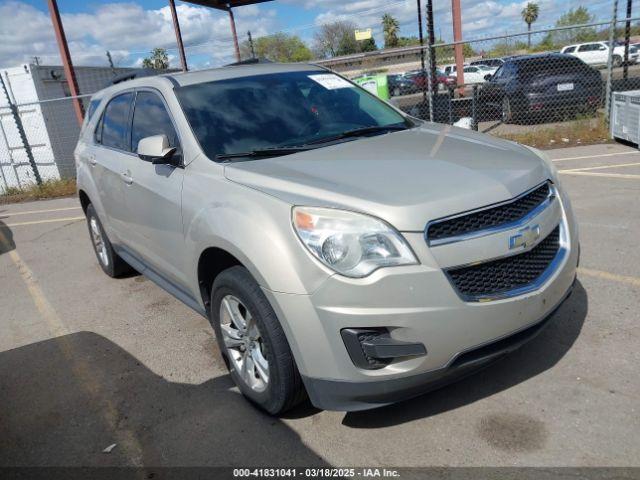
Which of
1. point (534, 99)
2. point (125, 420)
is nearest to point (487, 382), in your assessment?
point (125, 420)

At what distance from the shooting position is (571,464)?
93.0 inches

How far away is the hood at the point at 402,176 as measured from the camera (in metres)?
2.41

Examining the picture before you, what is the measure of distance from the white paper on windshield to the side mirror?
1278 millimetres

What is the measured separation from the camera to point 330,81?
4.12m

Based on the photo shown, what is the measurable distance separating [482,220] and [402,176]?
440mm

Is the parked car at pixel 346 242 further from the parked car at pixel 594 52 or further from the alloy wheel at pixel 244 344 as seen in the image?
the parked car at pixel 594 52

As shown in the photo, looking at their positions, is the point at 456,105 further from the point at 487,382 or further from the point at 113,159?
the point at 487,382

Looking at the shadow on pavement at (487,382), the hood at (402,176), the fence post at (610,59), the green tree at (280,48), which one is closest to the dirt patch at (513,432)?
the shadow on pavement at (487,382)

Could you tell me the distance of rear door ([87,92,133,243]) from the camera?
435 centimetres

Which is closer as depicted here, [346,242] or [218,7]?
[346,242]

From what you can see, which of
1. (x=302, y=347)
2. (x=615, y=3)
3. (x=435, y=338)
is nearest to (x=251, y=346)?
(x=302, y=347)

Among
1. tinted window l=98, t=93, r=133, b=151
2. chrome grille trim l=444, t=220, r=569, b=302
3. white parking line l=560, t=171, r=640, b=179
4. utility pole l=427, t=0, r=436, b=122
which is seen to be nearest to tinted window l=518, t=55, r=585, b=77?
utility pole l=427, t=0, r=436, b=122

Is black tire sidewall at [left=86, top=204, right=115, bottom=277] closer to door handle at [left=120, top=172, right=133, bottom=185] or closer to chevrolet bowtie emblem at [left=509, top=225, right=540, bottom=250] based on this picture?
door handle at [left=120, top=172, right=133, bottom=185]

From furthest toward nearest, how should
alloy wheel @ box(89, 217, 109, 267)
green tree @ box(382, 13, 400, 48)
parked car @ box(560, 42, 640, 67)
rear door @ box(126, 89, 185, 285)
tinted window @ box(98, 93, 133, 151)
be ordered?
green tree @ box(382, 13, 400, 48) → parked car @ box(560, 42, 640, 67) → alloy wheel @ box(89, 217, 109, 267) → tinted window @ box(98, 93, 133, 151) → rear door @ box(126, 89, 185, 285)
